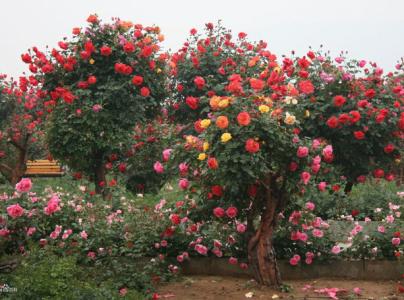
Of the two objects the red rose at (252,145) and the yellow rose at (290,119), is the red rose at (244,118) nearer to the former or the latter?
the red rose at (252,145)

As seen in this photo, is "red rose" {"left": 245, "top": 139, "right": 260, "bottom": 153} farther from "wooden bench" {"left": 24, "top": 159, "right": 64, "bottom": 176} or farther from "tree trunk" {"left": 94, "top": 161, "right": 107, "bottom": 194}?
"wooden bench" {"left": 24, "top": 159, "right": 64, "bottom": 176}

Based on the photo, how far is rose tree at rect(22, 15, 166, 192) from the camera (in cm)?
901

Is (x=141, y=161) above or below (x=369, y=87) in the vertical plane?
below

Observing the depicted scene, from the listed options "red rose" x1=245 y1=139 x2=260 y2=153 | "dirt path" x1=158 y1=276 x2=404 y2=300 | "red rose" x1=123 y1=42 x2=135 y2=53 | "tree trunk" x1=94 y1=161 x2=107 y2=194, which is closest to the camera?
"red rose" x1=245 y1=139 x2=260 y2=153

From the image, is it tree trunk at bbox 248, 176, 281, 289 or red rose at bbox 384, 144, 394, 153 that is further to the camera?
red rose at bbox 384, 144, 394, 153

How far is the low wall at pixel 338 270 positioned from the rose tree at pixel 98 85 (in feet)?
14.4

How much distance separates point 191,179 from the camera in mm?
4699

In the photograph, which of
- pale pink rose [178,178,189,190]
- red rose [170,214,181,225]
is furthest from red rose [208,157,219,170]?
red rose [170,214,181,225]

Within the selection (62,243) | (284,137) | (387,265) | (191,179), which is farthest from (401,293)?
(62,243)

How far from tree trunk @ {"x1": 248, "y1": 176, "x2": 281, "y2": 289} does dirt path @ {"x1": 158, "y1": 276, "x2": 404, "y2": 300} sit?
10cm

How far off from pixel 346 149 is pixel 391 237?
3108mm

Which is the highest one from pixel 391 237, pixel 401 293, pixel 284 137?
pixel 284 137

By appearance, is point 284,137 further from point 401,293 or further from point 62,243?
point 62,243

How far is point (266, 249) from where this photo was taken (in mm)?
4695
